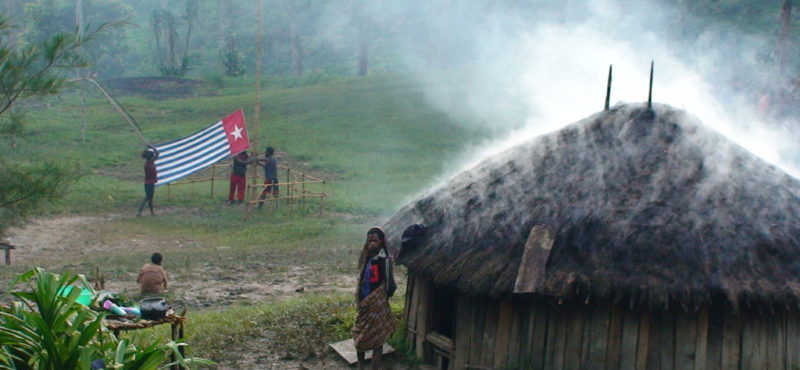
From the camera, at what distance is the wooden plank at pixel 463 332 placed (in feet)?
27.5

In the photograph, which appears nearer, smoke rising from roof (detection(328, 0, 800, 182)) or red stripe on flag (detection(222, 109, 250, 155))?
smoke rising from roof (detection(328, 0, 800, 182))

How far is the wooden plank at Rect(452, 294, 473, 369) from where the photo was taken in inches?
330

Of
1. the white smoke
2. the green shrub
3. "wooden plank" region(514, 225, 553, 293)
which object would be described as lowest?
the green shrub

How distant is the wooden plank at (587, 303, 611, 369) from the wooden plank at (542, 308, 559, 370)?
37 cm

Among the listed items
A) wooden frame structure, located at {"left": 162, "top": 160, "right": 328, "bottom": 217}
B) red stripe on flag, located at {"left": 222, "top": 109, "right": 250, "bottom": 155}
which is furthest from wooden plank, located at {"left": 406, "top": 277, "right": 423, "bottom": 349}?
red stripe on flag, located at {"left": 222, "top": 109, "right": 250, "bottom": 155}

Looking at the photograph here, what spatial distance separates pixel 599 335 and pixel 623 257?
0.84 m

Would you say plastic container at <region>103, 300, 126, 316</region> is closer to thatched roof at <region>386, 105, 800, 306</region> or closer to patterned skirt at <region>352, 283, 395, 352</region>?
patterned skirt at <region>352, 283, 395, 352</region>

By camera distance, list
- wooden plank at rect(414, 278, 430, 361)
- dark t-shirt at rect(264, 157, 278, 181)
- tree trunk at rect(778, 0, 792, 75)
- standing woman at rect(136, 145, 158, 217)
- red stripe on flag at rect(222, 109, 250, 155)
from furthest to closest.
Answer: tree trunk at rect(778, 0, 792, 75) → dark t-shirt at rect(264, 157, 278, 181) → red stripe on flag at rect(222, 109, 250, 155) → standing woman at rect(136, 145, 158, 217) → wooden plank at rect(414, 278, 430, 361)

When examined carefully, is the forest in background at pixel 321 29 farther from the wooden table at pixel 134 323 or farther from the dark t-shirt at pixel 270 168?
the wooden table at pixel 134 323

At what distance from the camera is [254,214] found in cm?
2061

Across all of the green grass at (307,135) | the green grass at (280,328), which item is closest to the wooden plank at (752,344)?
the green grass at (280,328)

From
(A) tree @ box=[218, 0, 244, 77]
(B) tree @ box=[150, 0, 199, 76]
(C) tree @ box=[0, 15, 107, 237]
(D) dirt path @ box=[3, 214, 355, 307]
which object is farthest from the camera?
(A) tree @ box=[218, 0, 244, 77]

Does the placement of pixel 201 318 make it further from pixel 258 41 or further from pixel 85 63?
pixel 258 41

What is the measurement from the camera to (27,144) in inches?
1112
